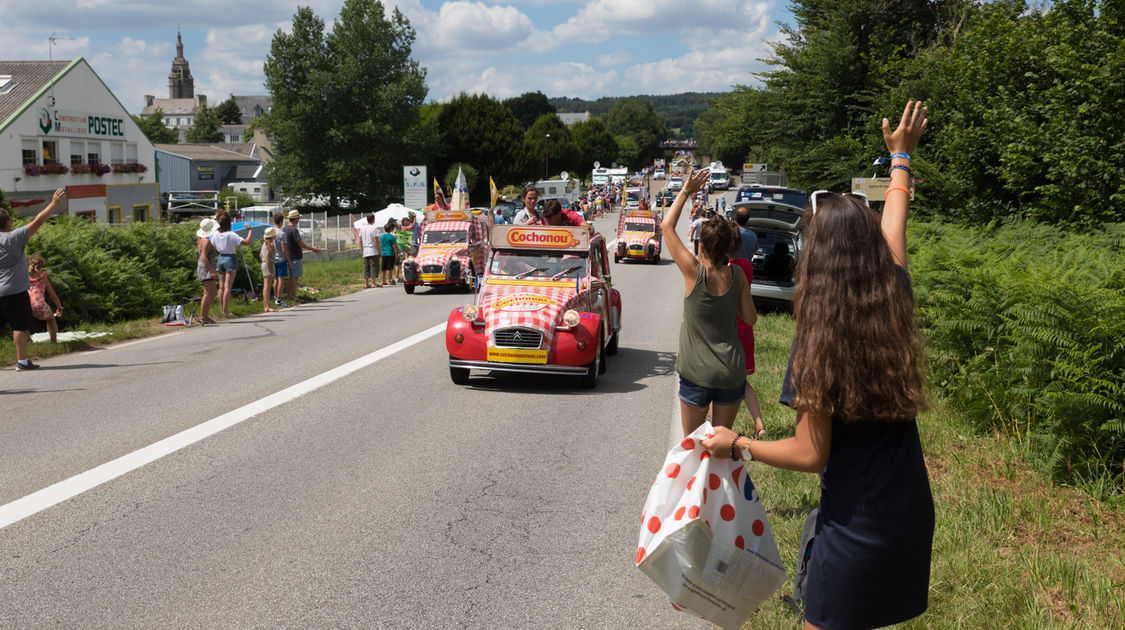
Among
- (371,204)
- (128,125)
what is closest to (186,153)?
(371,204)

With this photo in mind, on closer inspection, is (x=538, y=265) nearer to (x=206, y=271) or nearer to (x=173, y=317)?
(x=206, y=271)

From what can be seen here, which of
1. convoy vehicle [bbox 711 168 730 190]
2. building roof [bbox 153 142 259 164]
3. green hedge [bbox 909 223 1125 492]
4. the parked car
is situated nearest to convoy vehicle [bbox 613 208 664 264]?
the parked car

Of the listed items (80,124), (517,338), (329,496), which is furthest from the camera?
(80,124)

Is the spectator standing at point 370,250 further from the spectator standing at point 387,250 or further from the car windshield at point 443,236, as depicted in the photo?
the car windshield at point 443,236

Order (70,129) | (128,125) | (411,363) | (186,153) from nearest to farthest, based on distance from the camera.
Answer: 1. (411,363)
2. (70,129)
3. (128,125)
4. (186,153)

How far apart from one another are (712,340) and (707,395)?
37cm

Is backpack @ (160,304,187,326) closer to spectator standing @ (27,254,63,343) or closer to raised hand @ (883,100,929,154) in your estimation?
spectator standing @ (27,254,63,343)

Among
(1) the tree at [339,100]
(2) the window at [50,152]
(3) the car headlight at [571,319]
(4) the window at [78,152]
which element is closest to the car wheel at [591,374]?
(3) the car headlight at [571,319]

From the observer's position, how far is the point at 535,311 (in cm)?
1084

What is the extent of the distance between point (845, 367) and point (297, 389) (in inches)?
339

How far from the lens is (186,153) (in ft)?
341

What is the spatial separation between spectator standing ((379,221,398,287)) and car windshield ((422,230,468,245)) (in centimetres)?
180

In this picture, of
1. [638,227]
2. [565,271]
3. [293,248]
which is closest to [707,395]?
[565,271]

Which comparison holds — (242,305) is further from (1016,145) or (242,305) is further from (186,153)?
(186,153)
